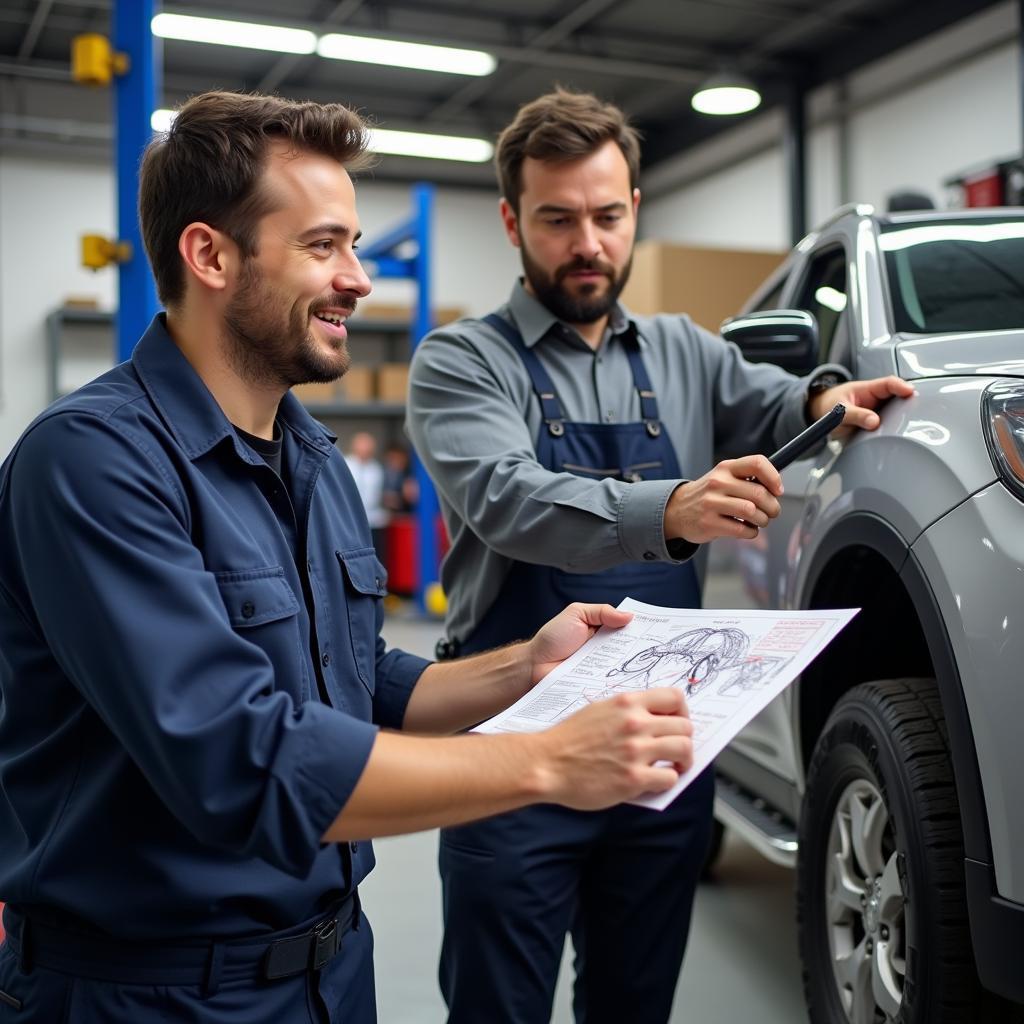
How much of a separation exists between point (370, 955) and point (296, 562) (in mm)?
535

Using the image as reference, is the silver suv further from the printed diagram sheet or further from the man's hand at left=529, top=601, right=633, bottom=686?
the man's hand at left=529, top=601, right=633, bottom=686

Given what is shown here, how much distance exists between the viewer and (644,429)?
6.51 feet

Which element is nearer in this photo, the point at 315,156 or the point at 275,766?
the point at 275,766

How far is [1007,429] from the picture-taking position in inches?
58.8

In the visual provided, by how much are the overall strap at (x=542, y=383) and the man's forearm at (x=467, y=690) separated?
1.78 ft

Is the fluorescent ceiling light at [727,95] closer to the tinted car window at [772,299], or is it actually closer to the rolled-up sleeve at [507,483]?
the tinted car window at [772,299]

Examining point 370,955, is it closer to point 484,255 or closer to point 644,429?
point 644,429

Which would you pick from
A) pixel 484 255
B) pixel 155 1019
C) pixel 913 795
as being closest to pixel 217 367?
pixel 155 1019

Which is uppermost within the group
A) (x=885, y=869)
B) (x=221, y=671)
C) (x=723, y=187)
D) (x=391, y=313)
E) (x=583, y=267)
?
(x=723, y=187)

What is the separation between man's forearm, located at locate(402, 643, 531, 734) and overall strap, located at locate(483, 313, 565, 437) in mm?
543

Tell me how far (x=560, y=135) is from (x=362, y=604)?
0.93 meters

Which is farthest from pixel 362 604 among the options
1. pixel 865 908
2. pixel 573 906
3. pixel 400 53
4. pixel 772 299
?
pixel 400 53

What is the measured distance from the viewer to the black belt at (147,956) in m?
1.17

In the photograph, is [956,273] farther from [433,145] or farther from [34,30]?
[433,145]
